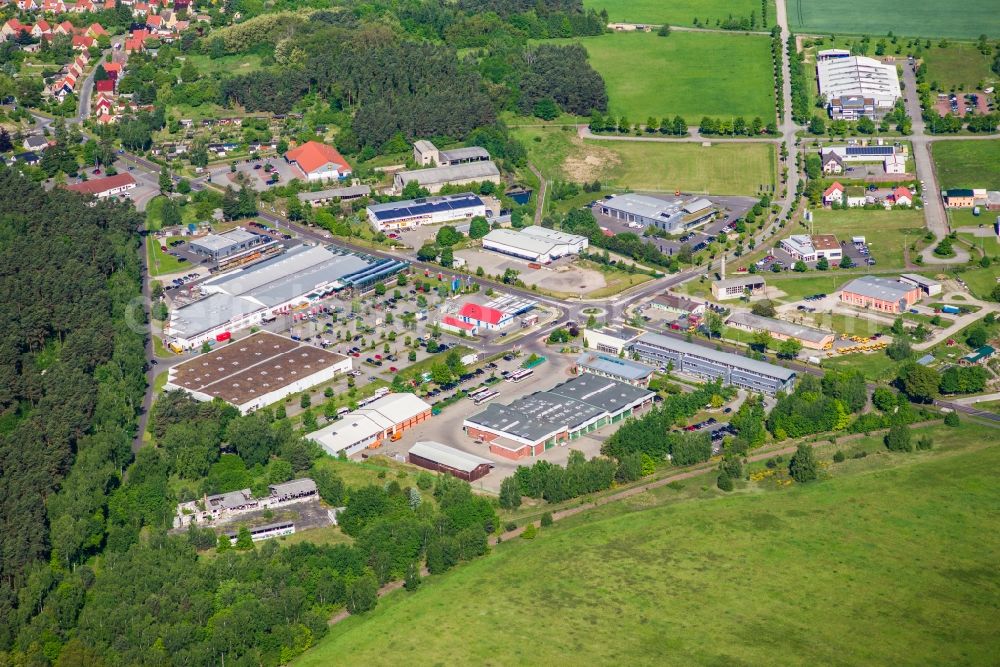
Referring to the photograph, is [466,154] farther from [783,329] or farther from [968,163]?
[968,163]

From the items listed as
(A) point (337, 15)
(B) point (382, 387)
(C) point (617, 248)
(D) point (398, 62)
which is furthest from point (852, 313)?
(A) point (337, 15)

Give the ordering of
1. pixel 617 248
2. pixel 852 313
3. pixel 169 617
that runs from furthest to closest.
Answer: pixel 617 248 < pixel 852 313 < pixel 169 617

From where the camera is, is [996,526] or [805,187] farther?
[805,187]

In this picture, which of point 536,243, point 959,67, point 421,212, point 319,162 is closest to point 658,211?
point 536,243

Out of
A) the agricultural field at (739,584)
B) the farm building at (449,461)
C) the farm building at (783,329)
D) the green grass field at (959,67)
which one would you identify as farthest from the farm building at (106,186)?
the green grass field at (959,67)

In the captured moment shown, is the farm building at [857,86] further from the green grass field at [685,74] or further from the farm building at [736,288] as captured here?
the farm building at [736,288]

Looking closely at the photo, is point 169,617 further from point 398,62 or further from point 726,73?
point 726,73

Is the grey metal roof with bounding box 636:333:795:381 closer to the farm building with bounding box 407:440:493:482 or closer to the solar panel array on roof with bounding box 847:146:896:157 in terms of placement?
the farm building with bounding box 407:440:493:482
